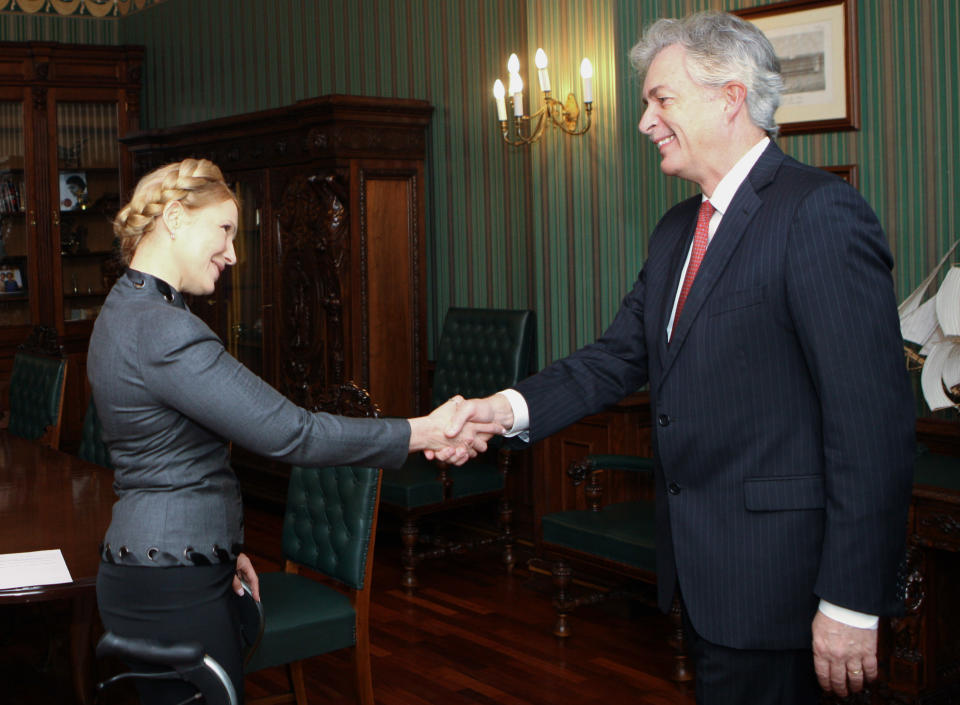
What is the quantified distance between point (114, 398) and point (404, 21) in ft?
14.4

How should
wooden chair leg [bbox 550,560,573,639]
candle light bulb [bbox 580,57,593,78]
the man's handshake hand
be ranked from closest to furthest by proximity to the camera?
the man's handshake hand, wooden chair leg [bbox 550,560,573,639], candle light bulb [bbox 580,57,593,78]

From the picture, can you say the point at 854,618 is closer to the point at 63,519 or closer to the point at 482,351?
the point at 63,519

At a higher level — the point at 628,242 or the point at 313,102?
the point at 313,102

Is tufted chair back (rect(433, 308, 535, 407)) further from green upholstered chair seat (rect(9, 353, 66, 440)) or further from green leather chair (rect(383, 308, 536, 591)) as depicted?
green upholstered chair seat (rect(9, 353, 66, 440))

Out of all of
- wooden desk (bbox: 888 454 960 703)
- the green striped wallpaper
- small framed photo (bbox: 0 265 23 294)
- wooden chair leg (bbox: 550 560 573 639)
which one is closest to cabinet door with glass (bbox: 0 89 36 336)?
small framed photo (bbox: 0 265 23 294)

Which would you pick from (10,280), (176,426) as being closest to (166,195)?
(176,426)

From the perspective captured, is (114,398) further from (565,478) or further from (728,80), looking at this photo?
(565,478)

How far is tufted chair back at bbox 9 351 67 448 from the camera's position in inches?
186

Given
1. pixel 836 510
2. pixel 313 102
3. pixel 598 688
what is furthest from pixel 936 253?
pixel 313 102

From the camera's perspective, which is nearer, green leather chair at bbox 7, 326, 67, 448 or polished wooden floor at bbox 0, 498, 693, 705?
polished wooden floor at bbox 0, 498, 693, 705

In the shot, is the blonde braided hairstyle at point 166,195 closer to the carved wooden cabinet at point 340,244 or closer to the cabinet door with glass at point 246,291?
the carved wooden cabinet at point 340,244

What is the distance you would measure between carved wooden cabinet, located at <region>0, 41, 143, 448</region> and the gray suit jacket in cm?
629

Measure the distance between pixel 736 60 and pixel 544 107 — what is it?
2.92 meters

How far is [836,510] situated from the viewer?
5.65 ft
